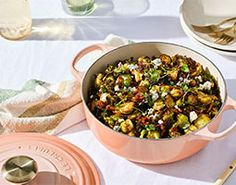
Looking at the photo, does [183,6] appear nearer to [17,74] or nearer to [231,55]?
[231,55]

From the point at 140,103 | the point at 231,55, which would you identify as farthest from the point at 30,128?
the point at 231,55

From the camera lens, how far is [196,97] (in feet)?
3.45

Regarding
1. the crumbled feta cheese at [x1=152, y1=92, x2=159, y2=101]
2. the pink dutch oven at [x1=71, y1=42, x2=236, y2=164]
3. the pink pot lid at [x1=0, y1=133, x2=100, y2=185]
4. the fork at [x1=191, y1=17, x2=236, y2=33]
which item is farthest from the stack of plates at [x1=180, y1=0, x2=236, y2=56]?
the pink pot lid at [x1=0, y1=133, x2=100, y2=185]

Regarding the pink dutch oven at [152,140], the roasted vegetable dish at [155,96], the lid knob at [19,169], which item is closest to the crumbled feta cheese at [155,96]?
the roasted vegetable dish at [155,96]

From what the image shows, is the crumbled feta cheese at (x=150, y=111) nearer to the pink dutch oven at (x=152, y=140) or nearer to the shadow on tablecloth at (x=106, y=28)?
the pink dutch oven at (x=152, y=140)

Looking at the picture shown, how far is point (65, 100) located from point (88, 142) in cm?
10

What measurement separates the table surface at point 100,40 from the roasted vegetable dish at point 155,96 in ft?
0.25

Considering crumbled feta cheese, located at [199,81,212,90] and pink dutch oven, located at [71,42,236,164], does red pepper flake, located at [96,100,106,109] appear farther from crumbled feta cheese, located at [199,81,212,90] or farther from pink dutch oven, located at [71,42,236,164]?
crumbled feta cheese, located at [199,81,212,90]

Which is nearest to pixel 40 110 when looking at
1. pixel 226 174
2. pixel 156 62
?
pixel 156 62

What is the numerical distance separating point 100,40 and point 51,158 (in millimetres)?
388

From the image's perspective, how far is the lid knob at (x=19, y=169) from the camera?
0.94 meters

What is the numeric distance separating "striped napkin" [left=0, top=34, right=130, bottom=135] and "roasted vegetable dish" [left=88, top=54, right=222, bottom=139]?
51 millimetres

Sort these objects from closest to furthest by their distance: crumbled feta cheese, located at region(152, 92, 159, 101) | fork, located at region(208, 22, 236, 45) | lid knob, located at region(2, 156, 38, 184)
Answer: lid knob, located at region(2, 156, 38, 184) < crumbled feta cheese, located at region(152, 92, 159, 101) < fork, located at region(208, 22, 236, 45)

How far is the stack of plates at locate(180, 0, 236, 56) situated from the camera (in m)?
1.31
